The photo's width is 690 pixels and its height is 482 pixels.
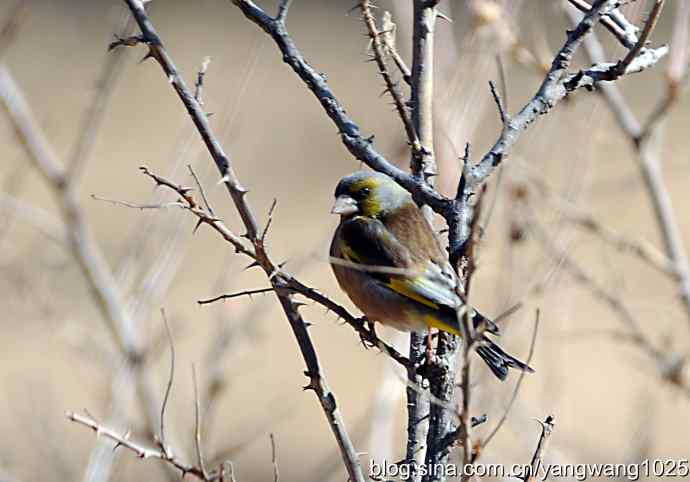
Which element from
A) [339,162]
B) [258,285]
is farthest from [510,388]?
[339,162]

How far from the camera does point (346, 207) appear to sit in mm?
3490

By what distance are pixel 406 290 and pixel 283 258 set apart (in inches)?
228

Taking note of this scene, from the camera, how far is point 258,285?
9812 millimetres

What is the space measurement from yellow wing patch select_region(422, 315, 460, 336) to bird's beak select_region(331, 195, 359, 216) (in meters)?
0.72

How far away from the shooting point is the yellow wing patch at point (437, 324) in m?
2.59

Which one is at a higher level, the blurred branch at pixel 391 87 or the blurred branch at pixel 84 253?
the blurred branch at pixel 84 253

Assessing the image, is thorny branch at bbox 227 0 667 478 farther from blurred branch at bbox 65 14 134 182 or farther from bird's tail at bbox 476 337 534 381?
blurred branch at bbox 65 14 134 182

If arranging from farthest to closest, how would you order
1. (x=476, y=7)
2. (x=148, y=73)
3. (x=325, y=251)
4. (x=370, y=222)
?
(x=148, y=73) → (x=325, y=251) → (x=476, y=7) → (x=370, y=222)

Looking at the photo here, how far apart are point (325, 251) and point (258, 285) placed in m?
4.77

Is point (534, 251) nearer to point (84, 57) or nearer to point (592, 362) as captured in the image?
point (592, 362)

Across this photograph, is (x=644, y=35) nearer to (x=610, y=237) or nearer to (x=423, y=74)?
(x=423, y=74)

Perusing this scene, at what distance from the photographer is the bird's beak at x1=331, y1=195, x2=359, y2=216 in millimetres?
3488

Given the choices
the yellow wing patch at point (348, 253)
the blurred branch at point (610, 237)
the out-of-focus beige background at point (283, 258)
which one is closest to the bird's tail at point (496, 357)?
the out-of-focus beige background at point (283, 258)

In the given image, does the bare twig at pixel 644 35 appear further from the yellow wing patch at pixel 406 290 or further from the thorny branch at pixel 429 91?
the yellow wing patch at pixel 406 290
